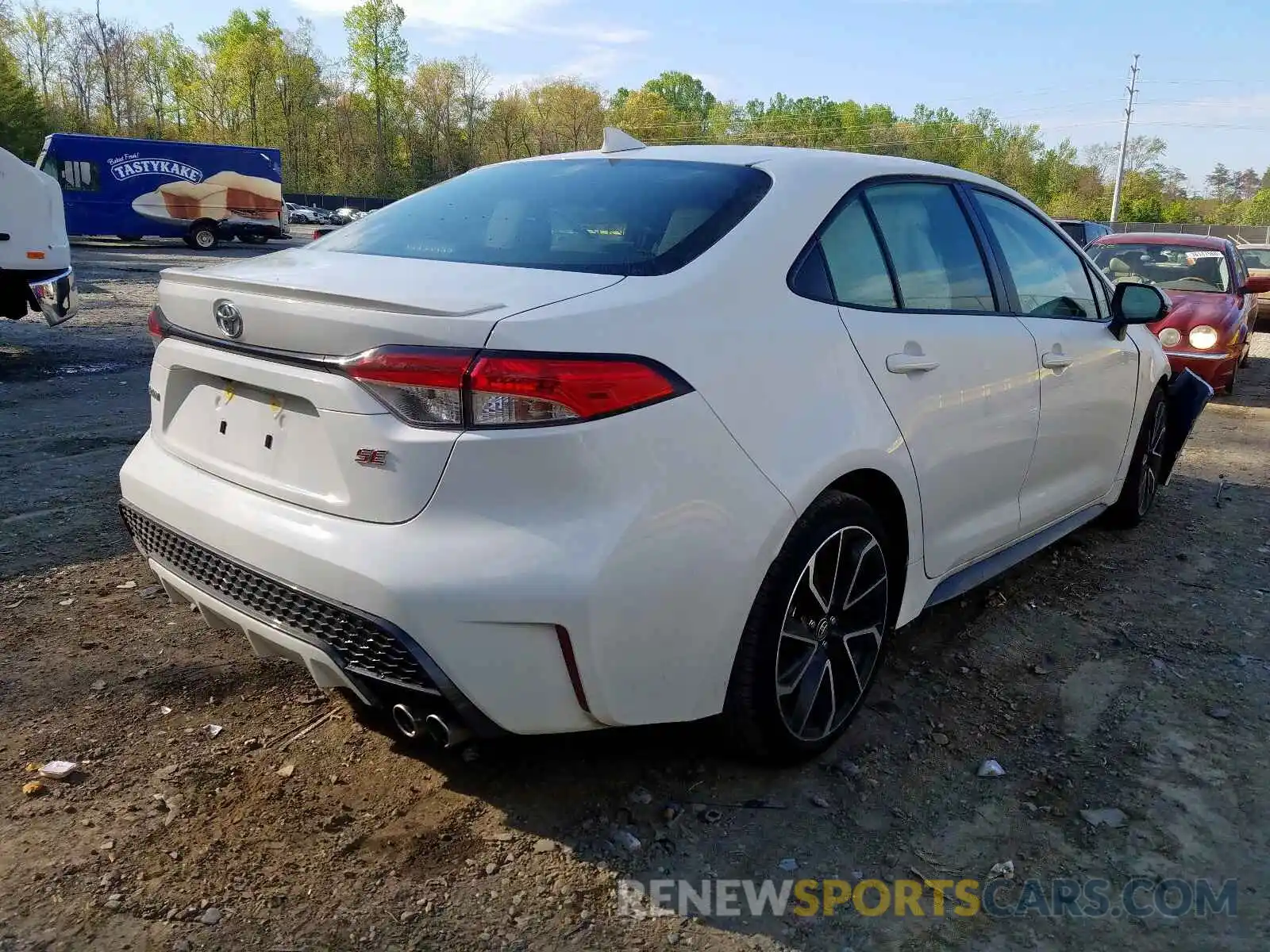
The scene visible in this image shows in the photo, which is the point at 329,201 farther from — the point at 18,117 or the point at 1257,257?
the point at 1257,257

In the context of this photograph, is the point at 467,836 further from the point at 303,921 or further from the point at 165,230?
the point at 165,230

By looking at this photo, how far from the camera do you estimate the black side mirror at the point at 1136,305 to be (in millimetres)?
4215

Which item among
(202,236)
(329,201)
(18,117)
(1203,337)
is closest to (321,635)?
(1203,337)

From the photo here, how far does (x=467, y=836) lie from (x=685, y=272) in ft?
4.81

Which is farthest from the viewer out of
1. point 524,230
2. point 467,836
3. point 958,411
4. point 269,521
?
point 958,411

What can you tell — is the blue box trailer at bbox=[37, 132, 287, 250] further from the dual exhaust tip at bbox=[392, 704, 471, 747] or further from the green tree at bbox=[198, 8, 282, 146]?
the green tree at bbox=[198, 8, 282, 146]

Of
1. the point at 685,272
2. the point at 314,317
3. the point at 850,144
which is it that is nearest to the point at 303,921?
the point at 314,317

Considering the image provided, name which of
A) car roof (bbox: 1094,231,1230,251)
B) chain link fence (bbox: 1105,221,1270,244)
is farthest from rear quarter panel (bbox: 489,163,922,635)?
chain link fence (bbox: 1105,221,1270,244)

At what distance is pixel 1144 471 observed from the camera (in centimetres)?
501

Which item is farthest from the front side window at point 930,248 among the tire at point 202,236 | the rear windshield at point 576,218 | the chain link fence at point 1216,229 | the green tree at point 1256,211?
the green tree at point 1256,211

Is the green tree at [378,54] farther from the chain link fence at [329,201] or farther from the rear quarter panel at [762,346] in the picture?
the rear quarter panel at [762,346]

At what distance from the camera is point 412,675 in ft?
7.11

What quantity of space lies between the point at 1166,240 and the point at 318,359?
34.2 feet

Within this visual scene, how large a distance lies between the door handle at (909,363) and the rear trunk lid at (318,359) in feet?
3.01
